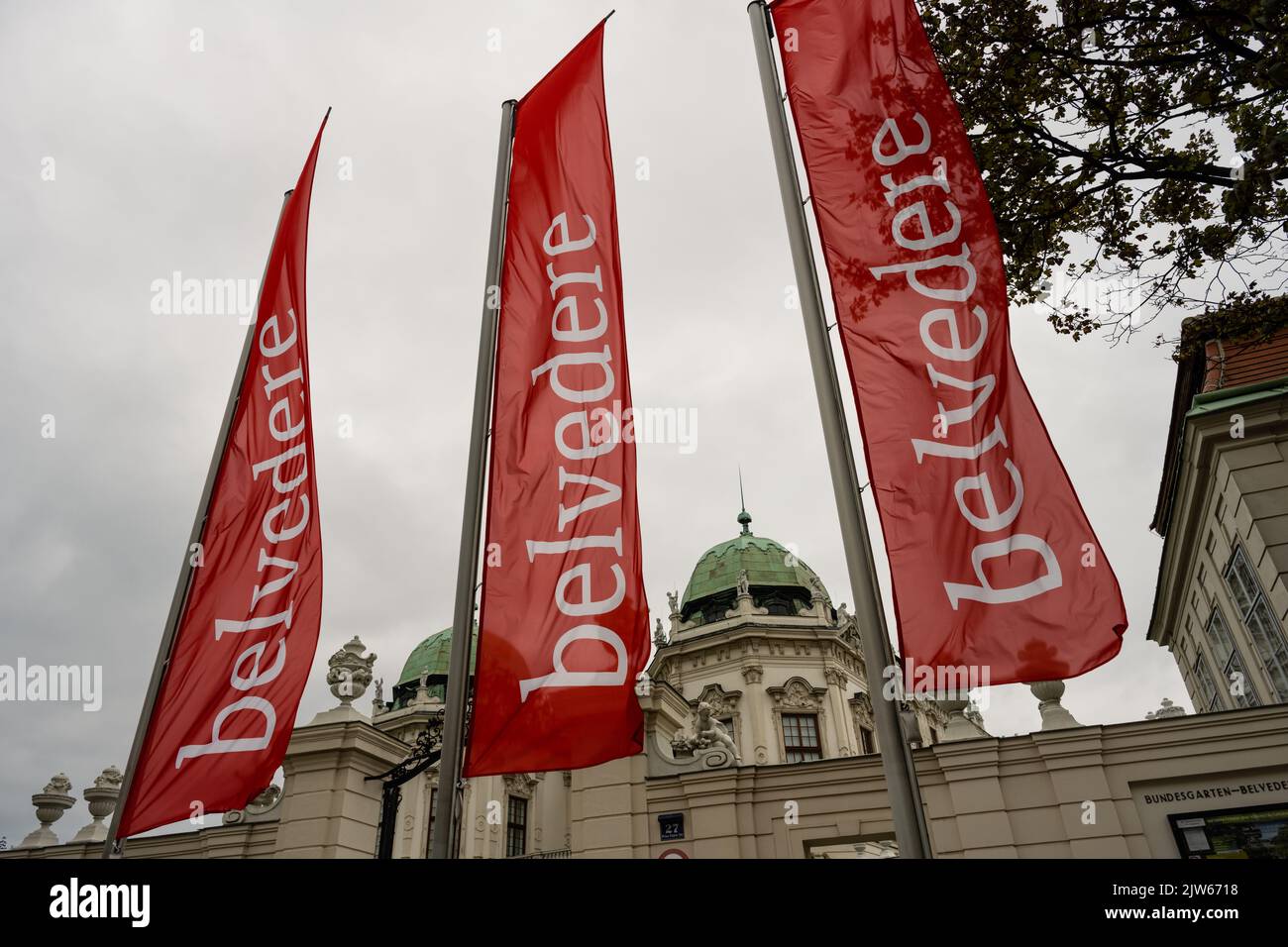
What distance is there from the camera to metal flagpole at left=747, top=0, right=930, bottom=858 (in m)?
5.28

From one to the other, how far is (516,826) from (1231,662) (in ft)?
80.0

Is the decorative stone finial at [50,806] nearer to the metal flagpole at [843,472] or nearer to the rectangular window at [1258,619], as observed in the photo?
the metal flagpole at [843,472]

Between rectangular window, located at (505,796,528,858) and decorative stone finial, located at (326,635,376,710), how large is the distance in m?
16.4

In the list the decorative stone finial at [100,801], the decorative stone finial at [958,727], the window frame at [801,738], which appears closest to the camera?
the decorative stone finial at [958,727]

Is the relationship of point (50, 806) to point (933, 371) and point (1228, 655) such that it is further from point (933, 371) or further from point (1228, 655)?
point (1228, 655)

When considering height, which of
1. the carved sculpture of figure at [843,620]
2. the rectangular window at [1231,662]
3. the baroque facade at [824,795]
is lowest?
the baroque facade at [824,795]

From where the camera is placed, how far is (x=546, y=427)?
7.48 meters

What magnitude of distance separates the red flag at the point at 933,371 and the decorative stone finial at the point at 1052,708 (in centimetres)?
1131

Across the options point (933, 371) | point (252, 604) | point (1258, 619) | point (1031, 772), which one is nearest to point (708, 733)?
point (1031, 772)

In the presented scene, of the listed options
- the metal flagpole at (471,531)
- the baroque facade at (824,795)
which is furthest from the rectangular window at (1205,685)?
the metal flagpole at (471,531)

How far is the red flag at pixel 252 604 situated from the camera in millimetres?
7969

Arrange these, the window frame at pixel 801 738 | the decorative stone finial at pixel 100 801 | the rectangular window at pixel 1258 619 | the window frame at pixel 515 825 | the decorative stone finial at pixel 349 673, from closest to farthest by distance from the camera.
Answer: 1. the rectangular window at pixel 1258 619
2. the decorative stone finial at pixel 349 673
3. the decorative stone finial at pixel 100 801
4. the window frame at pixel 515 825
5. the window frame at pixel 801 738

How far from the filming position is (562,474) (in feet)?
23.7
